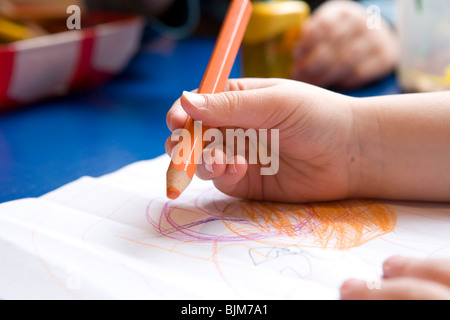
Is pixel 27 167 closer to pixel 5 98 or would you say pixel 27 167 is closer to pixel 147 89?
pixel 5 98

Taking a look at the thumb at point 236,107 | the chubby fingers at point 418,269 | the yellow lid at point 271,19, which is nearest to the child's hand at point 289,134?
the thumb at point 236,107

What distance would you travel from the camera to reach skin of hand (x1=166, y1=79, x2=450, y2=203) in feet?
1.16

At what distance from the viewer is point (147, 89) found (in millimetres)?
752

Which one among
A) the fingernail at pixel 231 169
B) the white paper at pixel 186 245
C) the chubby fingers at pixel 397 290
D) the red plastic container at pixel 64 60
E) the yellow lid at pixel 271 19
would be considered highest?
the yellow lid at pixel 271 19

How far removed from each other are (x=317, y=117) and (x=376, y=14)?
1.70 ft

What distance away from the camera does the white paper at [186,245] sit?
10.1 inches

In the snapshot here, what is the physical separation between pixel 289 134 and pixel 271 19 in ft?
Result: 1.02

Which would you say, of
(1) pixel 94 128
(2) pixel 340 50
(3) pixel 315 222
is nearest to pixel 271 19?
(2) pixel 340 50

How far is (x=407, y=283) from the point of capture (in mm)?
234

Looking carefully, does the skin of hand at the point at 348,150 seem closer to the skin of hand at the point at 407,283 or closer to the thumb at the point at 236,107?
the thumb at the point at 236,107

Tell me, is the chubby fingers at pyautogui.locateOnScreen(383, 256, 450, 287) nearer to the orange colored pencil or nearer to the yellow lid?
the orange colored pencil

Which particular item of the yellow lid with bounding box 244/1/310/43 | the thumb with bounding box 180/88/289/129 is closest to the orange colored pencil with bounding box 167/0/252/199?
the thumb with bounding box 180/88/289/129

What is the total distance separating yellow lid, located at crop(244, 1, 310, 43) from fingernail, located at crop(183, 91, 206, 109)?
0.34 metres

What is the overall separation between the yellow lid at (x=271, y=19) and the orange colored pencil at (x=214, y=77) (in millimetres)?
227
